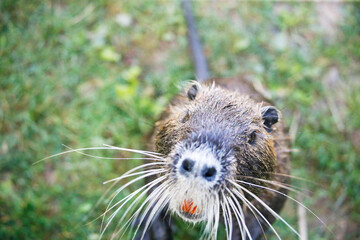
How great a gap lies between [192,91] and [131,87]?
1529mm

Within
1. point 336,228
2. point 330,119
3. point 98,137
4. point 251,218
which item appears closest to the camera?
point 251,218

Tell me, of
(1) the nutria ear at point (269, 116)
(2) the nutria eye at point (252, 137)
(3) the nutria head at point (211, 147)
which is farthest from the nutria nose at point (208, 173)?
(1) the nutria ear at point (269, 116)

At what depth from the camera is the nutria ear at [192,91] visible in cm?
230

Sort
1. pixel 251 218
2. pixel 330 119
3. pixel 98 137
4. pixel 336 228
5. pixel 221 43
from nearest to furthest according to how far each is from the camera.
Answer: pixel 251 218 < pixel 336 228 < pixel 98 137 < pixel 330 119 < pixel 221 43

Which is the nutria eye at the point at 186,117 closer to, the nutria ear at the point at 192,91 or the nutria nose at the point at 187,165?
the nutria ear at the point at 192,91

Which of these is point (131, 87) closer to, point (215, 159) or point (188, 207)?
point (188, 207)

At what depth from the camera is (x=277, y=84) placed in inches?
152

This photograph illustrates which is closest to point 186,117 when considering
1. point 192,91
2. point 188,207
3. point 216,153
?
point 192,91

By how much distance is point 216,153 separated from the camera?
5.85 ft

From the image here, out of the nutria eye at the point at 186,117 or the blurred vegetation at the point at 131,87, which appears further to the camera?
the blurred vegetation at the point at 131,87

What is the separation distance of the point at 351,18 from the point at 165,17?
2.34m

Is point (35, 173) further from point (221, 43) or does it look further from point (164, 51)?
point (221, 43)

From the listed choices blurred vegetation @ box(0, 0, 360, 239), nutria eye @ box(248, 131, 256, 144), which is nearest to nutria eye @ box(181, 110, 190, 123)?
nutria eye @ box(248, 131, 256, 144)

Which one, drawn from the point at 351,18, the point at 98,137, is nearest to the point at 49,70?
the point at 98,137
